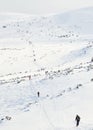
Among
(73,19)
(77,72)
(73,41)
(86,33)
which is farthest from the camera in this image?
(73,19)

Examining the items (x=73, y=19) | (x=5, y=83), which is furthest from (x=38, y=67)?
(x=73, y=19)

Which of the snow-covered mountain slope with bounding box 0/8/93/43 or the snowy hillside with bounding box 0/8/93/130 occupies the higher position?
the snow-covered mountain slope with bounding box 0/8/93/43

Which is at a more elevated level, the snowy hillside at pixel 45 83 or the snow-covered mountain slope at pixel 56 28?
the snow-covered mountain slope at pixel 56 28

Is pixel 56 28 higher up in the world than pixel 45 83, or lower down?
higher up

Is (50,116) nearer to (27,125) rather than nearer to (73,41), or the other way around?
(27,125)

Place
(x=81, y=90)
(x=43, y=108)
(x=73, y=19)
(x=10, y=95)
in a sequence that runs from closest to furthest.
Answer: (x=43, y=108), (x=81, y=90), (x=10, y=95), (x=73, y=19)

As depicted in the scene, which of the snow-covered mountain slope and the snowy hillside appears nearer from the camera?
the snowy hillside

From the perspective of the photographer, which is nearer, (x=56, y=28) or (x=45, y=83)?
(x=45, y=83)

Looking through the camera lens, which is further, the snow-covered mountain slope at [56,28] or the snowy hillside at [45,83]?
the snow-covered mountain slope at [56,28]
